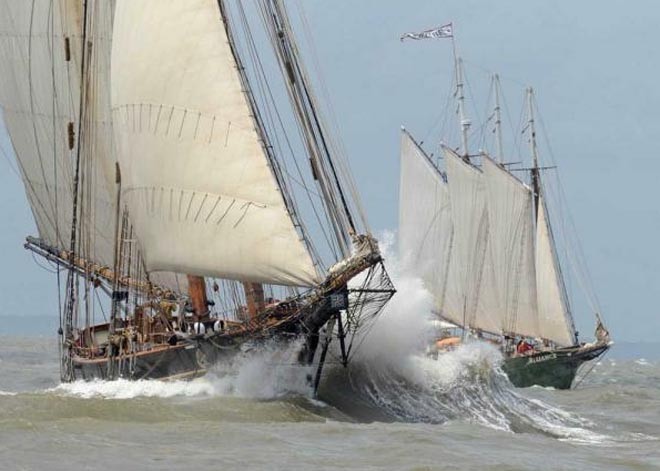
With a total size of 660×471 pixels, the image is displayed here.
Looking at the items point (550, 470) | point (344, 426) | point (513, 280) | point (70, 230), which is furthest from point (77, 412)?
point (513, 280)

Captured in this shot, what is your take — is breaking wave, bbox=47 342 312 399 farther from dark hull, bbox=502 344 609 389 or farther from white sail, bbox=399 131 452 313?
white sail, bbox=399 131 452 313

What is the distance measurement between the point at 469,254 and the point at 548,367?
1067 cm

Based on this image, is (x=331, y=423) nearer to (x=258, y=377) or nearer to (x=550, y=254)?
(x=258, y=377)

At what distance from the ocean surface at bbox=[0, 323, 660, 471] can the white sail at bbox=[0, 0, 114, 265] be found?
7.80 meters

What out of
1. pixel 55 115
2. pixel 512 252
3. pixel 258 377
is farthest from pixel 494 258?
pixel 258 377

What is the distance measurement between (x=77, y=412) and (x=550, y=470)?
464 inches

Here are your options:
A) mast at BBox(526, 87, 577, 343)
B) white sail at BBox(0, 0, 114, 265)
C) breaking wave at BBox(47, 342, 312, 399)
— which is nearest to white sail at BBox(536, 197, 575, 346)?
mast at BBox(526, 87, 577, 343)

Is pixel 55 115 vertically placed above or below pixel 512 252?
above

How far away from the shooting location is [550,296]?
82.6m

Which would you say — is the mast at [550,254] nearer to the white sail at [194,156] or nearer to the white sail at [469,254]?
the white sail at [469,254]

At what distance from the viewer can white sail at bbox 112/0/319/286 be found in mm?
38281

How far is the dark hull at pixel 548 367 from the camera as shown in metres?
76.9

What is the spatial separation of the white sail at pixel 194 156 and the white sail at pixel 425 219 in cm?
4765

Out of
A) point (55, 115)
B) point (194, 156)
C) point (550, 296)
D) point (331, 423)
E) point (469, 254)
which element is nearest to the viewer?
point (331, 423)
